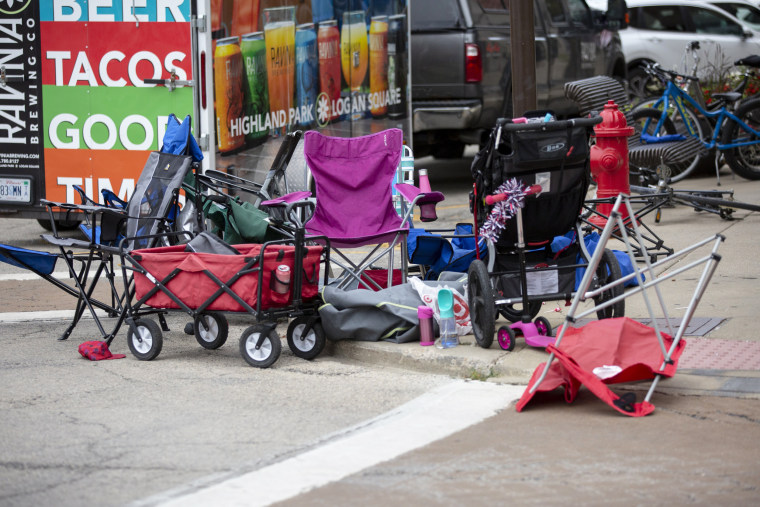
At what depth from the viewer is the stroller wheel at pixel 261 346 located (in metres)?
6.14

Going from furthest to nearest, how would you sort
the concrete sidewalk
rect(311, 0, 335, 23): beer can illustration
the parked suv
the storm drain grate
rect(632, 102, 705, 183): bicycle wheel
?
the parked suv → rect(632, 102, 705, 183): bicycle wheel → rect(311, 0, 335, 23): beer can illustration → the storm drain grate → the concrete sidewalk

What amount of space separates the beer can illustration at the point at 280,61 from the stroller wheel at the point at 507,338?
4882 mm

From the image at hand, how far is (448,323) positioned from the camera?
20.3 ft

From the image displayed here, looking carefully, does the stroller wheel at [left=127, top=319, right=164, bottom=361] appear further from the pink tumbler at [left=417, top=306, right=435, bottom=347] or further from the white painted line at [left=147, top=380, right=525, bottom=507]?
the white painted line at [left=147, top=380, right=525, bottom=507]

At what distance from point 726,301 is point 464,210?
5456 millimetres

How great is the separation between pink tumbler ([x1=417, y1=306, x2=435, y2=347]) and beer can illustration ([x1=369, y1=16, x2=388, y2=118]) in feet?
21.1

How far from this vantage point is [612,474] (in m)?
4.19

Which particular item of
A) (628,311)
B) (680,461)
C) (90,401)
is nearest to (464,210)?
(628,311)

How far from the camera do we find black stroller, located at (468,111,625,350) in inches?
235

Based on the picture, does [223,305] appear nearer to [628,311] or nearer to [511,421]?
[511,421]

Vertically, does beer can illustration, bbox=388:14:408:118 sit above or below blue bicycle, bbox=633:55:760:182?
above

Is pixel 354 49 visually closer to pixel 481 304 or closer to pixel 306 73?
pixel 306 73

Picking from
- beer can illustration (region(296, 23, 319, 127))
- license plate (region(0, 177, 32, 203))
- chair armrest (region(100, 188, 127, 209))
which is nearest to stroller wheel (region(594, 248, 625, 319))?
chair armrest (region(100, 188, 127, 209))

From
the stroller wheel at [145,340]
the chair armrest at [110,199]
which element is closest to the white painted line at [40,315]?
the chair armrest at [110,199]
